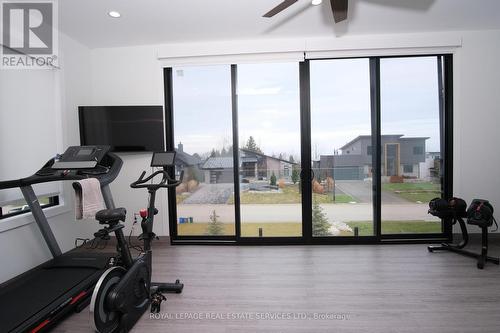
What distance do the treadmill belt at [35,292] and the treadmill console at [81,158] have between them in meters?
0.98

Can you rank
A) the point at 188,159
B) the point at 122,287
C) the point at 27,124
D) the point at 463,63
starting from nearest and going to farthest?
the point at 122,287
the point at 27,124
the point at 463,63
the point at 188,159

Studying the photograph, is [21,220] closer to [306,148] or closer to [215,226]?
[215,226]

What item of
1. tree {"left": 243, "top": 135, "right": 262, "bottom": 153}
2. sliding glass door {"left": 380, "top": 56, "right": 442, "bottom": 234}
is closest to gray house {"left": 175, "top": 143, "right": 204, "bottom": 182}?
tree {"left": 243, "top": 135, "right": 262, "bottom": 153}

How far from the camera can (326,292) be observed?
224 centimetres

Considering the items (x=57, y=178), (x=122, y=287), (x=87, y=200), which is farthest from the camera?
(x=57, y=178)

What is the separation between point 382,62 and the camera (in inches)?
131

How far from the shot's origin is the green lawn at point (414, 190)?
11.3ft

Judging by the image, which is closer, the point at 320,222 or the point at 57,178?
the point at 57,178

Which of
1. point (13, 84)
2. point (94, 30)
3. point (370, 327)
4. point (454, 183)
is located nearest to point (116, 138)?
point (13, 84)

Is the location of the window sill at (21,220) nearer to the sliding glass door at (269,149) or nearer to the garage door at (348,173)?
the sliding glass door at (269,149)

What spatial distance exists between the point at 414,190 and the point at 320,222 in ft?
4.68

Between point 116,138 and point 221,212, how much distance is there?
1.79 m

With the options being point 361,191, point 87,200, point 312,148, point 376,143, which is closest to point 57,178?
point 87,200

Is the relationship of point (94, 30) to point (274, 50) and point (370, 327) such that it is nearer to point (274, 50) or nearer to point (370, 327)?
point (274, 50)
